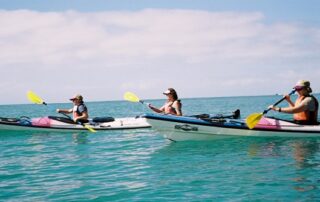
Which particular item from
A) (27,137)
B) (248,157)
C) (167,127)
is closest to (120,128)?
(27,137)

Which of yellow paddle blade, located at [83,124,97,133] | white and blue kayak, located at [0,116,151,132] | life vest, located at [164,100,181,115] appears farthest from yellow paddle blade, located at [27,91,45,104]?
life vest, located at [164,100,181,115]

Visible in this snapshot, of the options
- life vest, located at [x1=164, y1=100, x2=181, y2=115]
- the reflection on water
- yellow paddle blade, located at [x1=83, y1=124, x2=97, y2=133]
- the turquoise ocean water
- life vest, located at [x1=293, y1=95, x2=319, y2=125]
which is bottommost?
the turquoise ocean water

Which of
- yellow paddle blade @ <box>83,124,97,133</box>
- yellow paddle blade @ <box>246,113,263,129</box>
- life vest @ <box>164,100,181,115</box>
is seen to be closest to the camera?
yellow paddle blade @ <box>246,113,263,129</box>

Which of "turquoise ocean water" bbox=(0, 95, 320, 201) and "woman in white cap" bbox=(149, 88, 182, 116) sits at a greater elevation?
"woman in white cap" bbox=(149, 88, 182, 116)

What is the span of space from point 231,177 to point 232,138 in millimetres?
4871

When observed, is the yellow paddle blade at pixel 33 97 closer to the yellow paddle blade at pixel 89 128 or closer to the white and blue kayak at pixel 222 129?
the yellow paddle blade at pixel 89 128

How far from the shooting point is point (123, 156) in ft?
35.9

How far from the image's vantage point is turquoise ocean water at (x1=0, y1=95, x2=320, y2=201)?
671 centimetres

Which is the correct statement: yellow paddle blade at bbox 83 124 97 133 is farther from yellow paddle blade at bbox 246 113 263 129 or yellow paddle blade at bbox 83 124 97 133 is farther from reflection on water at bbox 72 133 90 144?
yellow paddle blade at bbox 246 113 263 129

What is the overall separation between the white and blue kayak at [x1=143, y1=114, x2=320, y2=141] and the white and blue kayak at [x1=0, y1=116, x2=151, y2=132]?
4.72m

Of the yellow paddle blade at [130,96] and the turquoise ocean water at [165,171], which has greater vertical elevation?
the yellow paddle blade at [130,96]

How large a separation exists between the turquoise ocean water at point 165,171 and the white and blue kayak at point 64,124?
291 centimetres

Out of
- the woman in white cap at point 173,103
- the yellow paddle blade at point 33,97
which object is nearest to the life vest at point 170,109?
the woman in white cap at point 173,103

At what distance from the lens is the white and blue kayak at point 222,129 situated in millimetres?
12125
